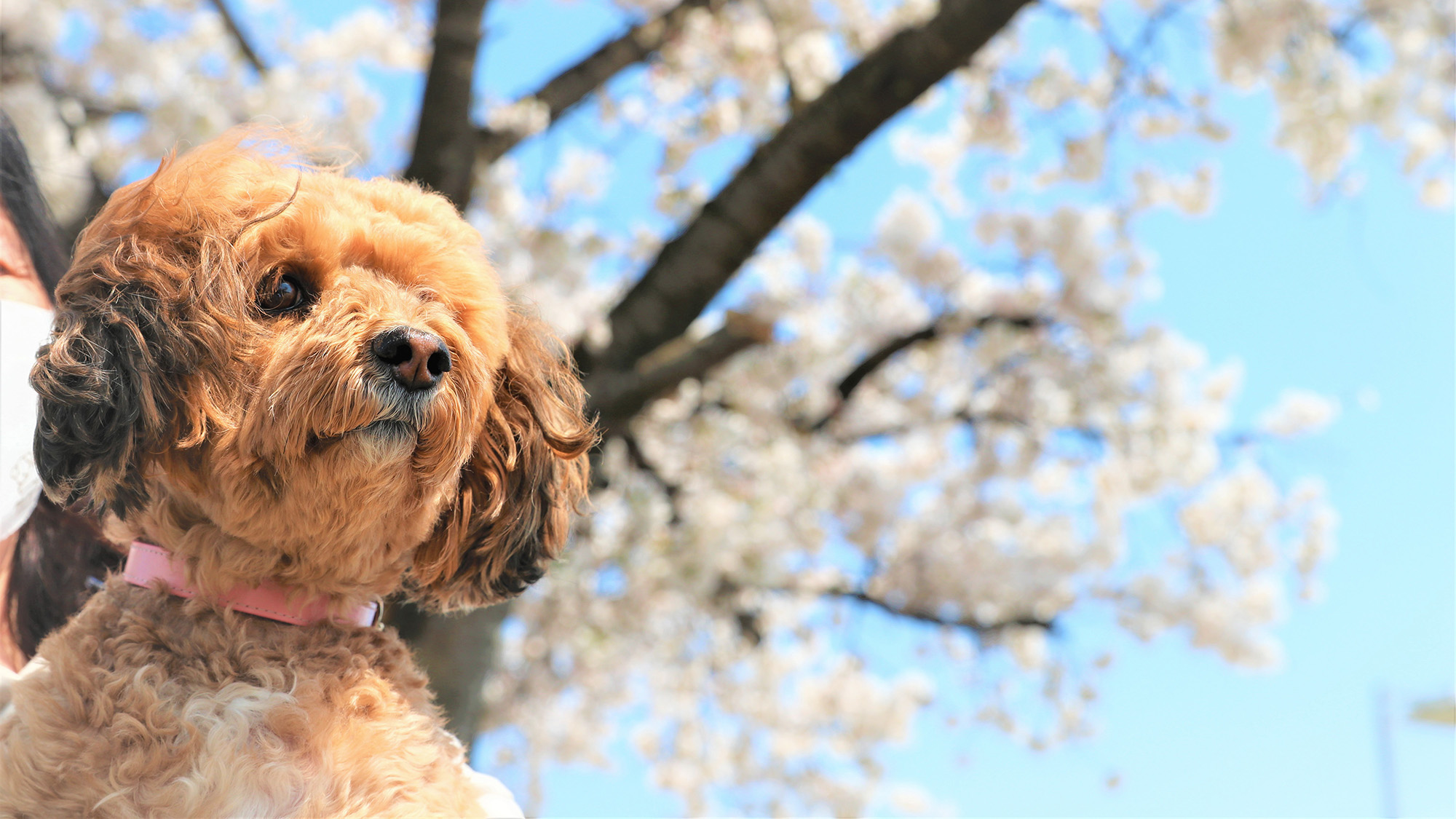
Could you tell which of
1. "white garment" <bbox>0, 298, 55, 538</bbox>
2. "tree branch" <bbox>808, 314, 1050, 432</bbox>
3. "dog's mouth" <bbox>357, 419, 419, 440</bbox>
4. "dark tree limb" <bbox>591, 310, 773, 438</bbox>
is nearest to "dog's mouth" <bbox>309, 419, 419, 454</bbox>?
"dog's mouth" <bbox>357, 419, 419, 440</bbox>

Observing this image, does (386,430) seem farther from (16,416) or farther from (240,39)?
(240,39)

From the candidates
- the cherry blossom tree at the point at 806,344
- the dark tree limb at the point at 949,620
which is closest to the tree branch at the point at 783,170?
the cherry blossom tree at the point at 806,344

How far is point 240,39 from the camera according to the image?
21.4 feet

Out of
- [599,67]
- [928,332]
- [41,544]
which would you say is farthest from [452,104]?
[928,332]

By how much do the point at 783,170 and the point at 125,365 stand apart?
3016 mm

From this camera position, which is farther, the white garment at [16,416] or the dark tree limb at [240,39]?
the dark tree limb at [240,39]

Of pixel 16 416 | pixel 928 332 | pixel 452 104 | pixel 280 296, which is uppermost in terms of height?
pixel 928 332

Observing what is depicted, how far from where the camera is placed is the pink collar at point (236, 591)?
4.81ft

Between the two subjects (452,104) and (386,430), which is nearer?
(386,430)

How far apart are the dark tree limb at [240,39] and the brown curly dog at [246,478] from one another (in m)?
5.70

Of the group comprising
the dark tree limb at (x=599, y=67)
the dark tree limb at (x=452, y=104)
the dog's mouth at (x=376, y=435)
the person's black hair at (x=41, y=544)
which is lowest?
the person's black hair at (x=41, y=544)

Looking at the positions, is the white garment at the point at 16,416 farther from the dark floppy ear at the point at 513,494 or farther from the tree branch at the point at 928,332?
the tree branch at the point at 928,332

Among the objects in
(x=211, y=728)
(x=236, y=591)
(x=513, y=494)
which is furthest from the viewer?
(x=513, y=494)

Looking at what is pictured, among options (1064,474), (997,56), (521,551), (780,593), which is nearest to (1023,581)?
(1064,474)
